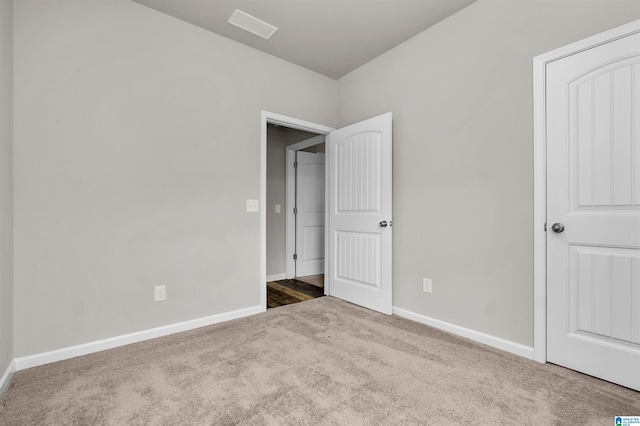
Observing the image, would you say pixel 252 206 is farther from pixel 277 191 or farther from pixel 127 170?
pixel 277 191

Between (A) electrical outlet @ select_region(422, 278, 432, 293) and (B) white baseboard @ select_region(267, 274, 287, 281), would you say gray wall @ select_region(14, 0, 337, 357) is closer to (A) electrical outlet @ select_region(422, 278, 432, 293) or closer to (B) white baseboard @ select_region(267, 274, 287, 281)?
(B) white baseboard @ select_region(267, 274, 287, 281)

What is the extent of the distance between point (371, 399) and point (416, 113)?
2.34m

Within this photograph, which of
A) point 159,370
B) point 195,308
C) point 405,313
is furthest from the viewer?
point 405,313

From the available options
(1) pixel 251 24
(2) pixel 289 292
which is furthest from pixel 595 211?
(2) pixel 289 292

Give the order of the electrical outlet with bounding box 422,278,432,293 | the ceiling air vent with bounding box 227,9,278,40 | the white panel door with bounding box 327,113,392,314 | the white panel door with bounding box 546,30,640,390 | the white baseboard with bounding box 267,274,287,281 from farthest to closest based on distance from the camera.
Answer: the white baseboard with bounding box 267,274,287,281 → the white panel door with bounding box 327,113,392,314 → the electrical outlet with bounding box 422,278,432,293 → the ceiling air vent with bounding box 227,9,278,40 → the white panel door with bounding box 546,30,640,390

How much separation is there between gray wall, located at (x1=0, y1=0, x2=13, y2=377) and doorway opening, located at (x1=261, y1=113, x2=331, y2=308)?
8.85 ft

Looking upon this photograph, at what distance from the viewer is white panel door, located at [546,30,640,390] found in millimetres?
1647

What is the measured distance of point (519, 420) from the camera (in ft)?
4.58

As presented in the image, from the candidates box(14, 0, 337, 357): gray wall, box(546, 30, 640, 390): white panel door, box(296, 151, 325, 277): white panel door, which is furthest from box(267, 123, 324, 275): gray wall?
box(546, 30, 640, 390): white panel door

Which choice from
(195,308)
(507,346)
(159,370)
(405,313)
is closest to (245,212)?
(195,308)

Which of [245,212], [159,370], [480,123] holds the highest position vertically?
[480,123]

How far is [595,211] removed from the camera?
5.81ft

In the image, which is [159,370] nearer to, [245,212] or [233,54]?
[245,212]

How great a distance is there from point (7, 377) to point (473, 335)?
3.10m
